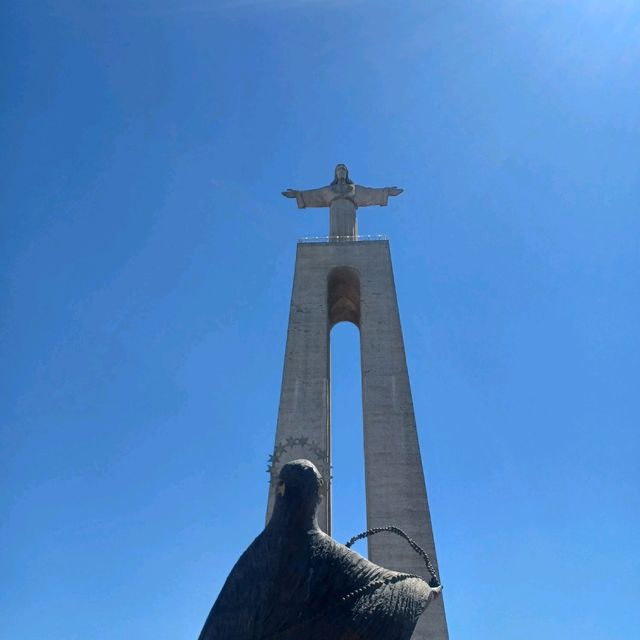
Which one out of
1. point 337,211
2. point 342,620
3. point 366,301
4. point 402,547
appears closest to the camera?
point 342,620

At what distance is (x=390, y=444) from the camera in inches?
467

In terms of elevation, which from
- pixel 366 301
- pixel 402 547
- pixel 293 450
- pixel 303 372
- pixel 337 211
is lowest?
pixel 402 547

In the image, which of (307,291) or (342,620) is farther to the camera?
(307,291)

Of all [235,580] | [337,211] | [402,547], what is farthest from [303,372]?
[235,580]

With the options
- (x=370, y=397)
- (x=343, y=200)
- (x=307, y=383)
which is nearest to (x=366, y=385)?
Answer: (x=370, y=397)

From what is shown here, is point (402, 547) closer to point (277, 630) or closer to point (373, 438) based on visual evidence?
point (373, 438)

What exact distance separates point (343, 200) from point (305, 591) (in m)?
15.0

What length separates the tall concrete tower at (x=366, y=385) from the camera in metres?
10.9

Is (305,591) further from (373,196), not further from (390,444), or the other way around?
(373,196)

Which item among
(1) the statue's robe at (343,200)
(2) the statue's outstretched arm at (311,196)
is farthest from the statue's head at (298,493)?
(2) the statue's outstretched arm at (311,196)

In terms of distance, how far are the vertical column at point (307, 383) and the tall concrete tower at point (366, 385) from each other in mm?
20

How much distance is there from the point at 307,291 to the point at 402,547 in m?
5.98

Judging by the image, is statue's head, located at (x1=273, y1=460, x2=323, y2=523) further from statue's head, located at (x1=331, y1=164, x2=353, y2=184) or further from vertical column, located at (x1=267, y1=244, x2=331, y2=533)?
statue's head, located at (x1=331, y1=164, x2=353, y2=184)

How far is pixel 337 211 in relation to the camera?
1634 centimetres
